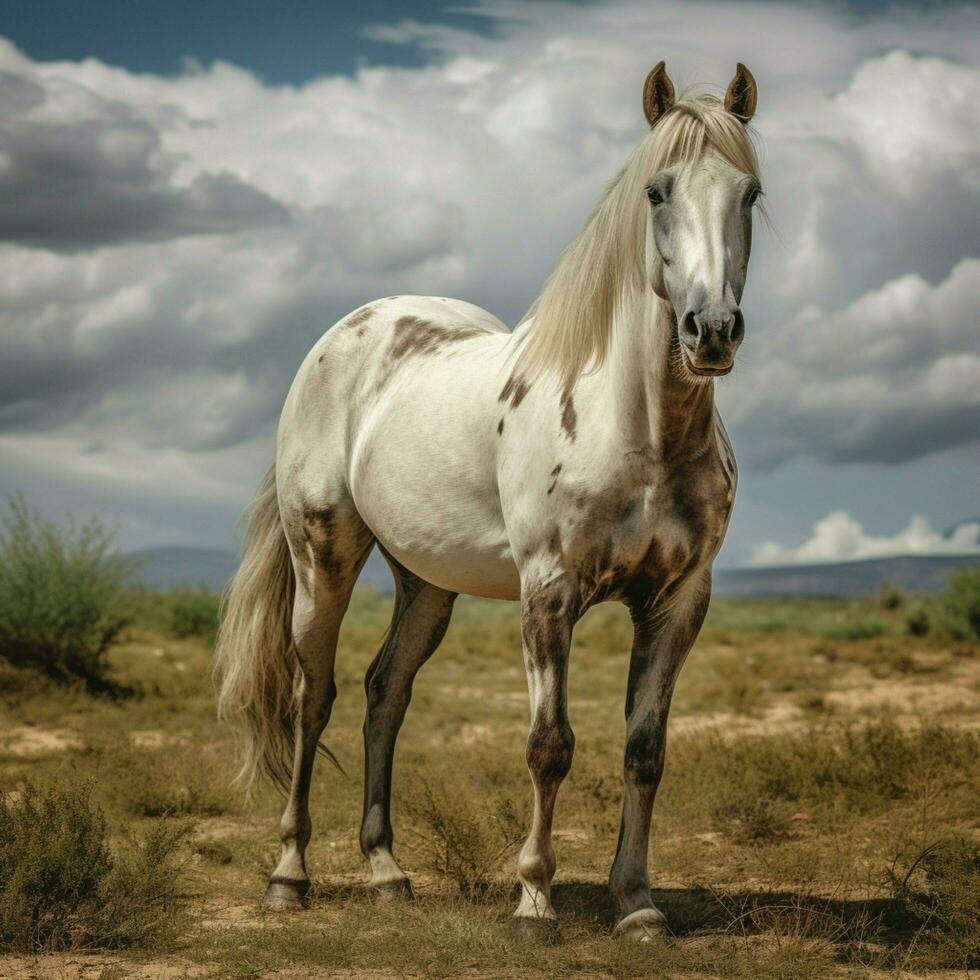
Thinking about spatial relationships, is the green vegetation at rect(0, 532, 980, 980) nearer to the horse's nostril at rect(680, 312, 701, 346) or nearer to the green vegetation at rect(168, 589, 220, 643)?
the horse's nostril at rect(680, 312, 701, 346)

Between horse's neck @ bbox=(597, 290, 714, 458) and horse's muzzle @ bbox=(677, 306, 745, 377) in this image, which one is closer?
horse's muzzle @ bbox=(677, 306, 745, 377)

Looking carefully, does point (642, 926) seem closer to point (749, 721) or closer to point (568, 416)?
point (568, 416)

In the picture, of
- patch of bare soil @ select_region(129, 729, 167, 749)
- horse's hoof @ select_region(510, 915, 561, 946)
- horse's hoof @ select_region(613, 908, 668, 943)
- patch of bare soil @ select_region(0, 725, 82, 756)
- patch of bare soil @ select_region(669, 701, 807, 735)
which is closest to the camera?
horse's hoof @ select_region(510, 915, 561, 946)

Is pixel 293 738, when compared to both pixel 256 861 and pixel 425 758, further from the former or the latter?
pixel 425 758

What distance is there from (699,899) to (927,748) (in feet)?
10.2

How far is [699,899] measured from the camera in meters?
5.30

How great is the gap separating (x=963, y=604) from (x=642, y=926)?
15.5 metres

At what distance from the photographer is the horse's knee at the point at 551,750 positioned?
14.1 ft

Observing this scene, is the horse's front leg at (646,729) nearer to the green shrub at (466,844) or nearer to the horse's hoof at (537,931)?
the horse's hoof at (537,931)

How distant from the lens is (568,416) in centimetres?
435

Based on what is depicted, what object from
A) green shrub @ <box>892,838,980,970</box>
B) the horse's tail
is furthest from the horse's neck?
the horse's tail

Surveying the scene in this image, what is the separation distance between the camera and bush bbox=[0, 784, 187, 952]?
4.48 m

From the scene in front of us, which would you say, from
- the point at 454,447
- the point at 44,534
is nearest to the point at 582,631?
the point at 44,534

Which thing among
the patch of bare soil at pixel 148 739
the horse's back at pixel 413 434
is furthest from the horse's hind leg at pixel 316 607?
the patch of bare soil at pixel 148 739
